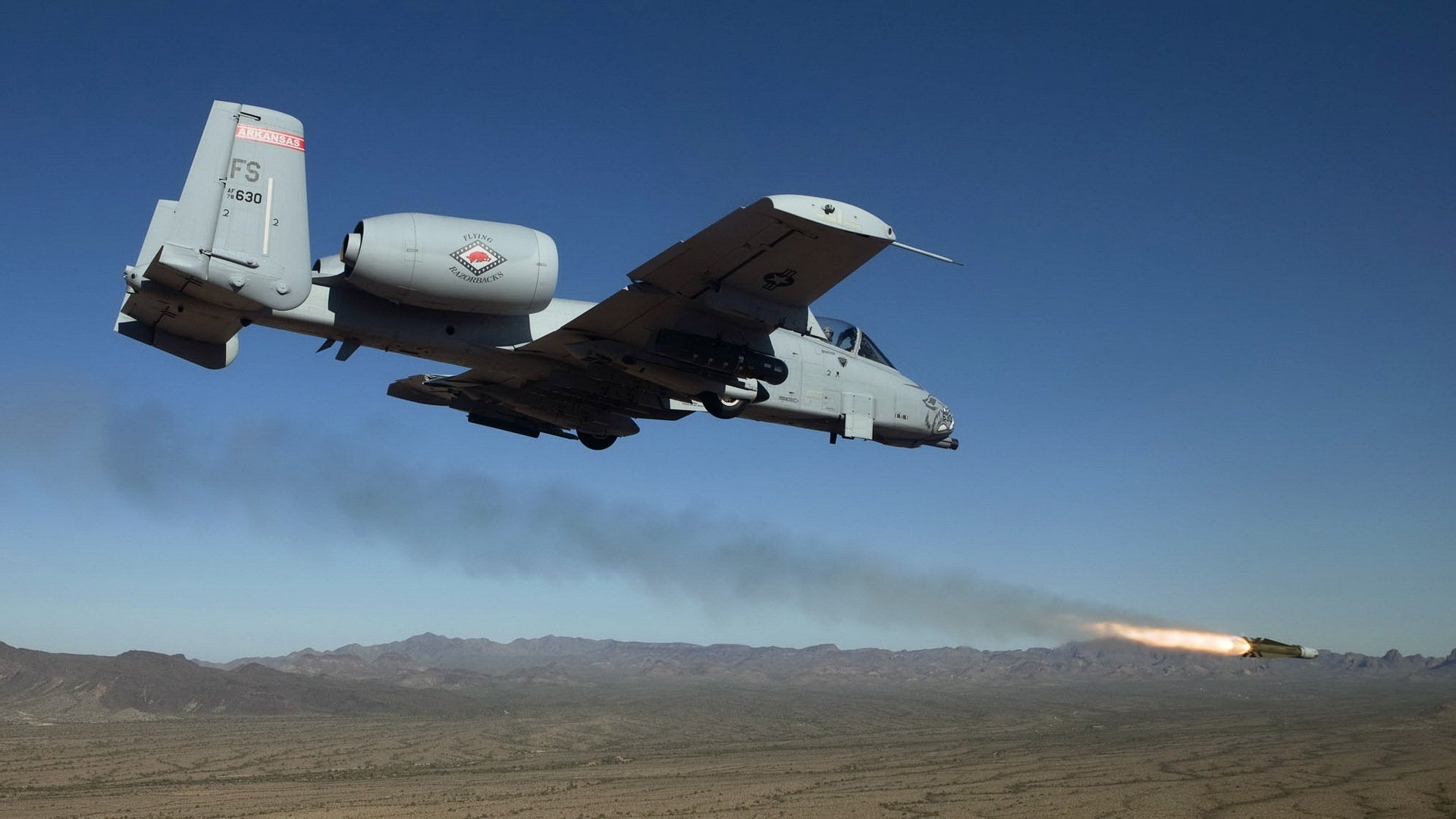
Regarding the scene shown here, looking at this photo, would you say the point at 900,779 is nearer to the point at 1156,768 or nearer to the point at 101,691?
the point at 1156,768

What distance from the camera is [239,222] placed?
17.5 m

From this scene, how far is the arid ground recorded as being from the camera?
58.5 m

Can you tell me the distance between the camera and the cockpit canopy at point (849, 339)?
1046 inches

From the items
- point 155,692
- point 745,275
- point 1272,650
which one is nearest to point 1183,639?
point 1272,650

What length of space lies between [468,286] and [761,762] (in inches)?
2845

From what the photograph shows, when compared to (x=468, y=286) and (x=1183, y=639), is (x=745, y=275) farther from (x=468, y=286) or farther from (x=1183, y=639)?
(x=1183, y=639)

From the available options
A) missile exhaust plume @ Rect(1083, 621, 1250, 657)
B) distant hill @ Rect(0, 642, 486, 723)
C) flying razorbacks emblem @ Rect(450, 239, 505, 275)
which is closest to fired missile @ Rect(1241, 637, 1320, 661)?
missile exhaust plume @ Rect(1083, 621, 1250, 657)

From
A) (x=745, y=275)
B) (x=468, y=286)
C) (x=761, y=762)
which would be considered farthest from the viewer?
(x=761, y=762)

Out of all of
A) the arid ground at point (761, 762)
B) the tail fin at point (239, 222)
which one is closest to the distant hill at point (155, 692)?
the arid ground at point (761, 762)

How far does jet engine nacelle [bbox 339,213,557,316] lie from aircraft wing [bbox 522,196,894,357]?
6.56ft

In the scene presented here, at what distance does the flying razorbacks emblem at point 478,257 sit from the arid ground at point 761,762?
1595 inches

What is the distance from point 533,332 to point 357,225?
4.73 metres

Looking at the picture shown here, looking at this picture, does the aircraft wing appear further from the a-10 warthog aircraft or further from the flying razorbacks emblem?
the flying razorbacks emblem

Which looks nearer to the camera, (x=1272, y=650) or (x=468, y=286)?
(x=468, y=286)
